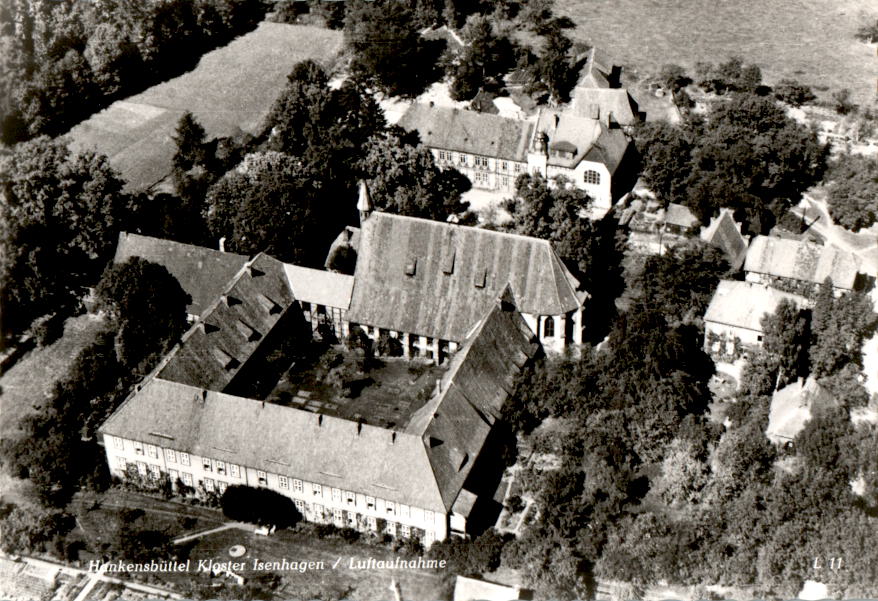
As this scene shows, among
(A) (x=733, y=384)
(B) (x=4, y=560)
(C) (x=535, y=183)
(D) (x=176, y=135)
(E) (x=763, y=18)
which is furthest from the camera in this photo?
(E) (x=763, y=18)

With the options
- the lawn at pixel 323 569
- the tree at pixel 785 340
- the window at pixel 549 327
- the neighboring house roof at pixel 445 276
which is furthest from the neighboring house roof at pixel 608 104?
the lawn at pixel 323 569

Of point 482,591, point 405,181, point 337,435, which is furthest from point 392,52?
point 482,591

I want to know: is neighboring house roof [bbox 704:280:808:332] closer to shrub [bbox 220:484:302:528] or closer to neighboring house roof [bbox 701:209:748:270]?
neighboring house roof [bbox 701:209:748:270]

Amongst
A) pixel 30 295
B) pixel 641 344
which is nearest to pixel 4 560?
pixel 30 295

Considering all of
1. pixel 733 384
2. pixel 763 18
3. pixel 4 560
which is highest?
pixel 763 18

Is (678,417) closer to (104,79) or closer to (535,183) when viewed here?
(535,183)

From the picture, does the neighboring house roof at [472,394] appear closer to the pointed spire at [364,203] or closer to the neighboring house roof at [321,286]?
the neighboring house roof at [321,286]
